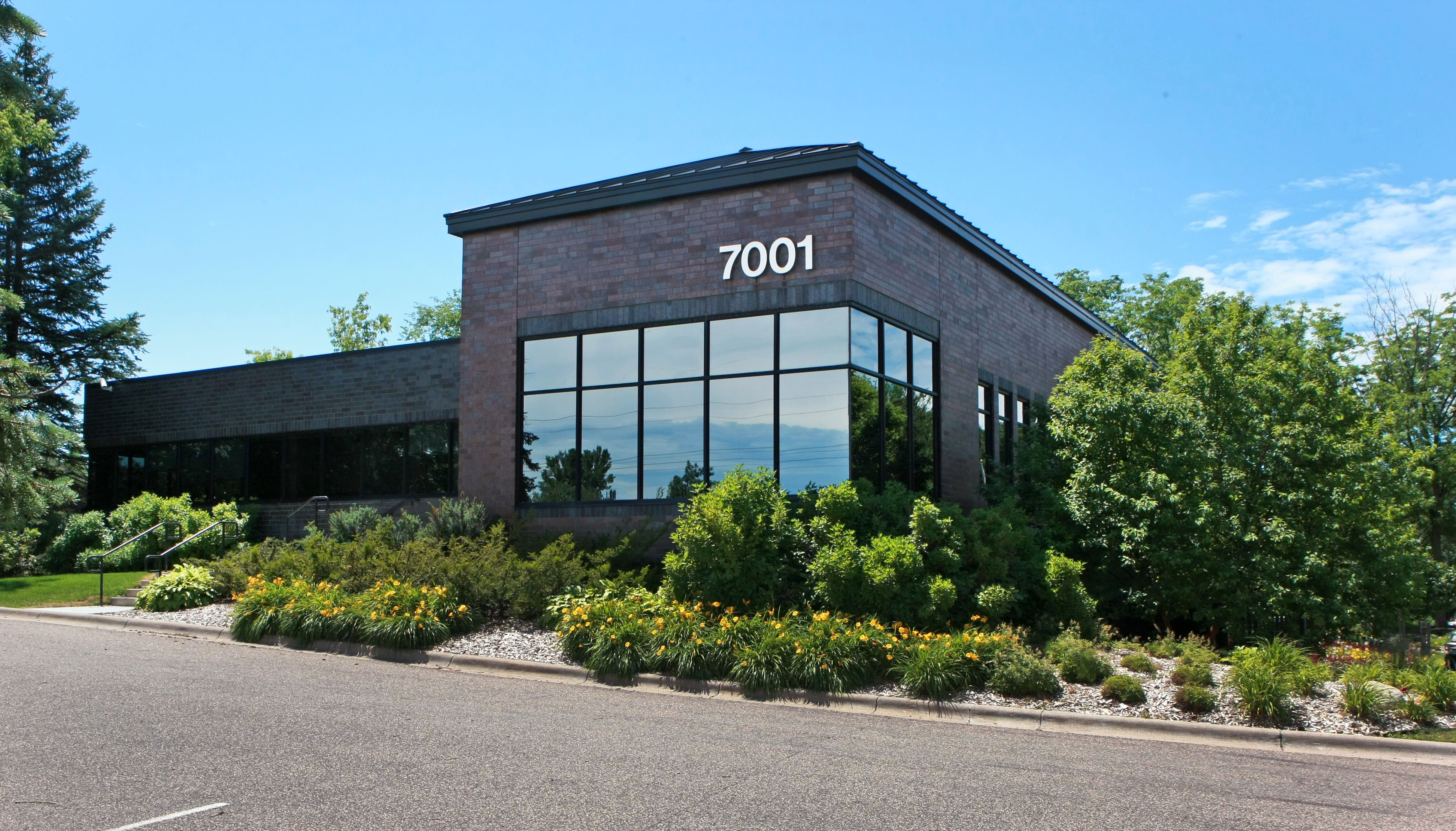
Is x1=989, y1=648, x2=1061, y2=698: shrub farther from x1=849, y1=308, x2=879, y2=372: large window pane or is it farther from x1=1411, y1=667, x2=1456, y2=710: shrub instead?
x1=849, y1=308, x2=879, y2=372: large window pane

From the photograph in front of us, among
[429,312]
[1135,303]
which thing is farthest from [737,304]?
[429,312]

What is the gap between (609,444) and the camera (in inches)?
715

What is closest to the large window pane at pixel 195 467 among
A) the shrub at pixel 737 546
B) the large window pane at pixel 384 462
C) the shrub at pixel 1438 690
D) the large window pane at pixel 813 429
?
the large window pane at pixel 384 462

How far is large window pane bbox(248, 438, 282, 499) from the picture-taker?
85.5 ft

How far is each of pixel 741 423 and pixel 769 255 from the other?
2.77m

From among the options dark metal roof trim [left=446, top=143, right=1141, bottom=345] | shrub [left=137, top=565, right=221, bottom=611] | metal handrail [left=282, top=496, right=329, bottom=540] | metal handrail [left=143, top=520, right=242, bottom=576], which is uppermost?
dark metal roof trim [left=446, top=143, right=1141, bottom=345]

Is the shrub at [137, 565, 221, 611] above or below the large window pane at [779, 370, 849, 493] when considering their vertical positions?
below

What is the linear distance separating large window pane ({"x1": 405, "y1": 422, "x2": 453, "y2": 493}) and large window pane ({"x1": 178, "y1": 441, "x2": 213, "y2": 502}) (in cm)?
709

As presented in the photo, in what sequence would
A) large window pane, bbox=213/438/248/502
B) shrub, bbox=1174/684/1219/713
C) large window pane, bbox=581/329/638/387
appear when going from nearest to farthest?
shrub, bbox=1174/684/1219/713 < large window pane, bbox=581/329/638/387 < large window pane, bbox=213/438/248/502

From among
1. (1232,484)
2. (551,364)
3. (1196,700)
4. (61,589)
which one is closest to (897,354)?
(1232,484)

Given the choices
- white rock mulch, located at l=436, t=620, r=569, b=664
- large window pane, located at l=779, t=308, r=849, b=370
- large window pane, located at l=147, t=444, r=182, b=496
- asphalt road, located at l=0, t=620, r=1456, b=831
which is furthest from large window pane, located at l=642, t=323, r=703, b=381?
large window pane, located at l=147, t=444, r=182, b=496

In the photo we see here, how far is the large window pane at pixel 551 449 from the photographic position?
18.5 metres

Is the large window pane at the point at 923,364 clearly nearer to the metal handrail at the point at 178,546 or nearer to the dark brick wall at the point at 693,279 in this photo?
the dark brick wall at the point at 693,279

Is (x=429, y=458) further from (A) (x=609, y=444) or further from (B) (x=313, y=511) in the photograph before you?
(A) (x=609, y=444)
